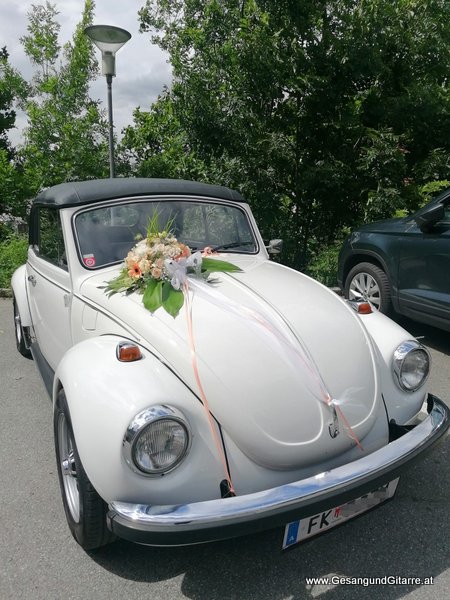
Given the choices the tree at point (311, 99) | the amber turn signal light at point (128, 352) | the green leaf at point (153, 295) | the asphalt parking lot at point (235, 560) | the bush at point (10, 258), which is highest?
the tree at point (311, 99)

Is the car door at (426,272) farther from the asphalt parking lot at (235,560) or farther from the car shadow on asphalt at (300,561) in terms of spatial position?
the car shadow on asphalt at (300,561)

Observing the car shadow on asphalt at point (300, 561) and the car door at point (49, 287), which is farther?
the car door at point (49, 287)

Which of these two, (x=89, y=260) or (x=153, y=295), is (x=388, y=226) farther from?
(x=153, y=295)

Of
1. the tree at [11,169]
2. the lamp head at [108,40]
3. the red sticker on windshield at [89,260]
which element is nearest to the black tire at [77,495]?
the red sticker on windshield at [89,260]

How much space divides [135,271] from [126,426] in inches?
42.2

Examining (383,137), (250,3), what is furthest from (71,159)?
(383,137)

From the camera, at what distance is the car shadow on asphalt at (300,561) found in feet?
6.99

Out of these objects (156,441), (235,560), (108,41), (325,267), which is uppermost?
(108,41)

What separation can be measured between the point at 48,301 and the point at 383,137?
6.08 meters

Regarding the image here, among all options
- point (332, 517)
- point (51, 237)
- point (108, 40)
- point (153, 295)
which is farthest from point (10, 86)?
point (332, 517)

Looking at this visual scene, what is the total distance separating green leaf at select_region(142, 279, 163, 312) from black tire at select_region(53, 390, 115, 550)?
2.06ft

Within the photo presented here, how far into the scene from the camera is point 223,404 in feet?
6.98

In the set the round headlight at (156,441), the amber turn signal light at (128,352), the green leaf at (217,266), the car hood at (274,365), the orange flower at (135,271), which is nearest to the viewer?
the round headlight at (156,441)

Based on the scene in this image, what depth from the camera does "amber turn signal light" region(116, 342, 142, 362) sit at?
7.54ft
